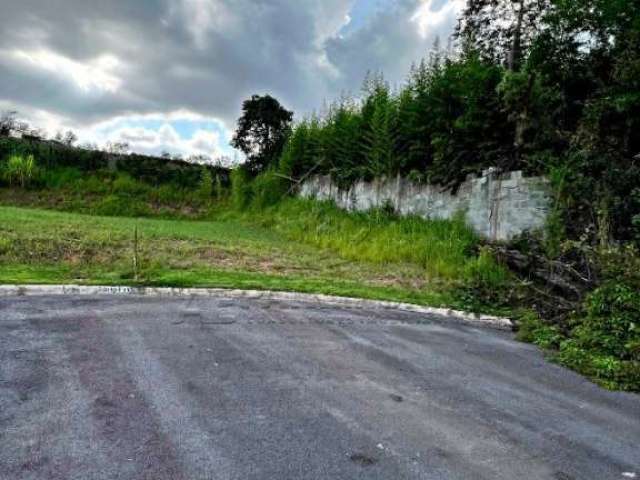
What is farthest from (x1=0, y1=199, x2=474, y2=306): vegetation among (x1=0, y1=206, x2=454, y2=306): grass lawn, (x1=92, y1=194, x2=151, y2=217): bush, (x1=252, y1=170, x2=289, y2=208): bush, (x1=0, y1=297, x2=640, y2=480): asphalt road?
(x1=252, y1=170, x2=289, y2=208): bush

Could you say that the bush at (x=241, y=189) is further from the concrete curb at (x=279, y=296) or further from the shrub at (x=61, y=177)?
the concrete curb at (x=279, y=296)

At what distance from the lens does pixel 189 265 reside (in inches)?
302

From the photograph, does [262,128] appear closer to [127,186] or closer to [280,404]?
[127,186]

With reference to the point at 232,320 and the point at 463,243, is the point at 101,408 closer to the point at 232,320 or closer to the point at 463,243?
the point at 232,320

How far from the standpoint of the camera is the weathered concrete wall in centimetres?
859

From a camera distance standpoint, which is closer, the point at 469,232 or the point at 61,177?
the point at 469,232

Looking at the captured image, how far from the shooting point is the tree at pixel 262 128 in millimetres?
19094

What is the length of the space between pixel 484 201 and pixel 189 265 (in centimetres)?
601

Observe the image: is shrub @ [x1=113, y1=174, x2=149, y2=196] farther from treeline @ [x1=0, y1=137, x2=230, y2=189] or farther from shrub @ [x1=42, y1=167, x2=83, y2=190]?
shrub @ [x1=42, y1=167, x2=83, y2=190]

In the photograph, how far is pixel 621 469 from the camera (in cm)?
266

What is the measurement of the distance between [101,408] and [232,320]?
2.27 metres

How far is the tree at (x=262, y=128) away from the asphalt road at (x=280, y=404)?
48.1 ft

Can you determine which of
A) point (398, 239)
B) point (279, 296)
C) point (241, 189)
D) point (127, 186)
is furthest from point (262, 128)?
point (279, 296)

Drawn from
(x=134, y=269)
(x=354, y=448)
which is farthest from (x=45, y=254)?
(x=354, y=448)
